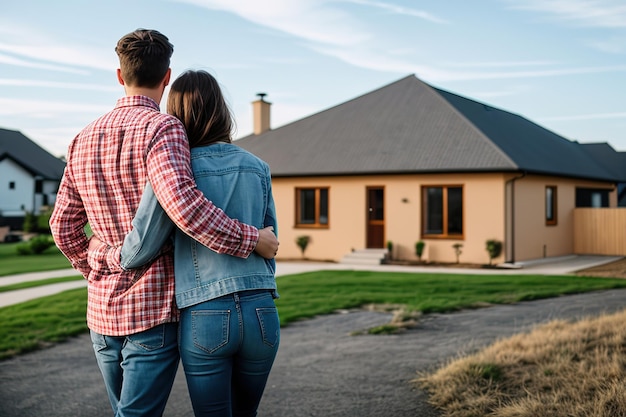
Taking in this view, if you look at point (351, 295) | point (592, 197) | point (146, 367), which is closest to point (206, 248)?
point (146, 367)

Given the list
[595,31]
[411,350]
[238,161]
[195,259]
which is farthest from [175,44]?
[595,31]

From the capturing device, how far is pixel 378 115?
848 inches

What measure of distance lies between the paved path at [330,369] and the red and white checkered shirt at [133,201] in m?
2.51

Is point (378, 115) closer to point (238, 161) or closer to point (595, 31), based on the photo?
point (595, 31)

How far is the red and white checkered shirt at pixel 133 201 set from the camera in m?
2.02

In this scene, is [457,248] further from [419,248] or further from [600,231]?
[600,231]

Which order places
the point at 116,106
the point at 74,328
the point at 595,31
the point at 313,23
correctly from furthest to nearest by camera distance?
the point at 595,31, the point at 313,23, the point at 74,328, the point at 116,106

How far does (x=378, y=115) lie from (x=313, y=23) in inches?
443

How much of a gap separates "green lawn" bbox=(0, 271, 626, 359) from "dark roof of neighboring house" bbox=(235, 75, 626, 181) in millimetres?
4634

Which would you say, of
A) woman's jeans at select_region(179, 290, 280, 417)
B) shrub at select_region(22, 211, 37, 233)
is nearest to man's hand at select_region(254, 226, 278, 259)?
woman's jeans at select_region(179, 290, 280, 417)

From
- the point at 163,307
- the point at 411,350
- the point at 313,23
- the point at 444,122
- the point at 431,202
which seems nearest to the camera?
the point at 163,307

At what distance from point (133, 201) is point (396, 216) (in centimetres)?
1666

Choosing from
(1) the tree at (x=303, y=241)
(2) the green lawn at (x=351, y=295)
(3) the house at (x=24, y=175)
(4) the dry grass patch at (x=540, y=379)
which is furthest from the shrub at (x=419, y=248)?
(3) the house at (x=24, y=175)

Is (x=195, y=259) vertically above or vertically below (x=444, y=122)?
below
